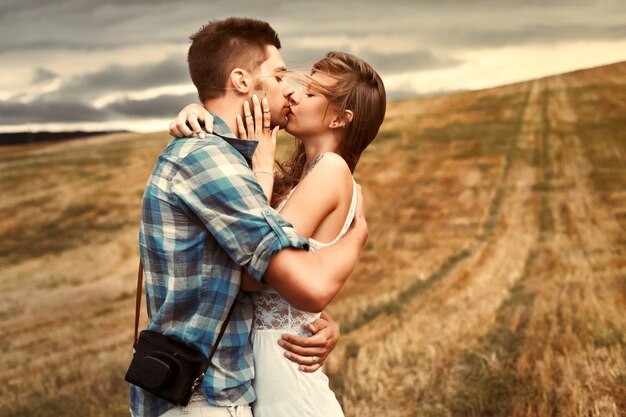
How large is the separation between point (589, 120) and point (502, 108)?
1.97 m

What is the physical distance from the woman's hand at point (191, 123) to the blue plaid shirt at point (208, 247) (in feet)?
0.12

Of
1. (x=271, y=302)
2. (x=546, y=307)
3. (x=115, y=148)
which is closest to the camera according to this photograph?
(x=271, y=302)

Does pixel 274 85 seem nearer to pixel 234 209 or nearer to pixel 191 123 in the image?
pixel 191 123

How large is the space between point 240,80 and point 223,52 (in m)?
0.10

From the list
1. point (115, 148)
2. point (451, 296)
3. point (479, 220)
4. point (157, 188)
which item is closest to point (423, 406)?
point (451, 296)

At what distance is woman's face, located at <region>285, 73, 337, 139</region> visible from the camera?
2559mm

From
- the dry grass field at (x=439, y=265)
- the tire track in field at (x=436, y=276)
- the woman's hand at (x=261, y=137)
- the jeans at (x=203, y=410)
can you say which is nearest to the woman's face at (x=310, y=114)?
the woman's hand at (x=261, y=137)

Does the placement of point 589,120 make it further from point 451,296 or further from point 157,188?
point 157,188

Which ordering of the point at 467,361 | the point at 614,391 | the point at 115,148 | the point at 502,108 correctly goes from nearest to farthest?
the point at 614,391 → the point at 467,361 → the point at 502,108 → the point at 115,148

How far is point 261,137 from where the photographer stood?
2.26 metres

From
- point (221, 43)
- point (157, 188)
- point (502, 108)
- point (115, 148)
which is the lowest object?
point (115, 148)

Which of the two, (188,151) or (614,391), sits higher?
(188,151)

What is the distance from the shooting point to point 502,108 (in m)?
13.2

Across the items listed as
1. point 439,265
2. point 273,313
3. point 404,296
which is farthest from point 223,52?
point 439,265
